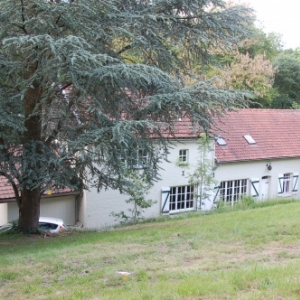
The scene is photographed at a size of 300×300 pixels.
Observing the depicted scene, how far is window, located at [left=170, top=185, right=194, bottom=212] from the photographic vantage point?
68.9 feet

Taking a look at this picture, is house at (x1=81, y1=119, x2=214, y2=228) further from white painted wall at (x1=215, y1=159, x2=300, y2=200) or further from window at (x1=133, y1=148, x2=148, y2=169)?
window at (x1=133, y1=148, x2=148, y2=169)

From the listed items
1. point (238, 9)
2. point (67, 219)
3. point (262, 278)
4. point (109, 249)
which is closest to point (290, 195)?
point (67, 219)

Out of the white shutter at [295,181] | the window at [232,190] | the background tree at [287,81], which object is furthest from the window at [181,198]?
the background tree at [287,81]

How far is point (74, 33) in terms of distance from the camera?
32.1 ft

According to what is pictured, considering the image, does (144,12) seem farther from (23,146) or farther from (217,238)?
(217,238)

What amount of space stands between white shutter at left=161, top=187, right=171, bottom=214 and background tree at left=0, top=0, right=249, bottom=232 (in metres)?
8.74

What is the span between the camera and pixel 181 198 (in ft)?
69.8

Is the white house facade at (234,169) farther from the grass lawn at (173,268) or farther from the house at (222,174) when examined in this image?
the grass lawn at (173,268)

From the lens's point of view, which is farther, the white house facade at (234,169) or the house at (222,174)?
the white house facade at (234,169)

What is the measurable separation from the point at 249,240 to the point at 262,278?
3.03m

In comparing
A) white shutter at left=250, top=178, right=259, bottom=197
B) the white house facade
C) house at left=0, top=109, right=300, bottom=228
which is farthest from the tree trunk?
white shutter at left=250, top=178, right=259, bottom=197

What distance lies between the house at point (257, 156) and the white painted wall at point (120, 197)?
1.75 m

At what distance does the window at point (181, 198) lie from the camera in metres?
21.0

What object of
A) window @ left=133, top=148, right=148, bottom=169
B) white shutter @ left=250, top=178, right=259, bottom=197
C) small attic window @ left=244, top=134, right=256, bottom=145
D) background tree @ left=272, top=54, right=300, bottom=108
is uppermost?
background tree @ left=272, top=54, right=300, bottom=108
